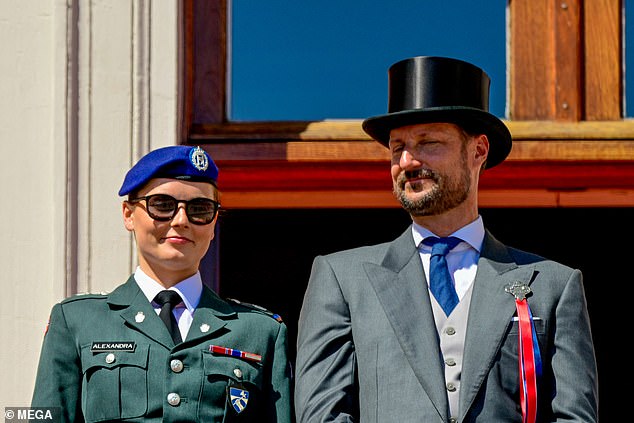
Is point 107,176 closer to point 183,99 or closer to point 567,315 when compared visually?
point 183,99

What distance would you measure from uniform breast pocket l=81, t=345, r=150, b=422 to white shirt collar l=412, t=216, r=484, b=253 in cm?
88

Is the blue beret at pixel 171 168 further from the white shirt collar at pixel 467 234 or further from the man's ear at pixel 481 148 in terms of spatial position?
the man's ear at pixel 481 148

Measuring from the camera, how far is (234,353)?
3586mm

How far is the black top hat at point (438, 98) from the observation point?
361 centimetres

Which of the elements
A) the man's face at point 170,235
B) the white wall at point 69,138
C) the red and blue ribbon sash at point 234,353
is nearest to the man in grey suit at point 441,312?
the red and blue ribbon sash at point 234,353

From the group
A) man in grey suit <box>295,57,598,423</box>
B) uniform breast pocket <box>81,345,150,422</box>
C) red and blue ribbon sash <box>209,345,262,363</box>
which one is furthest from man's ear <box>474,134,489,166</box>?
uniform breast pocket <box>81,345,150,422</box>

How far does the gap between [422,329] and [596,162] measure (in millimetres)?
1568

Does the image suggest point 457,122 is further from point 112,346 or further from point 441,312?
point 112,346

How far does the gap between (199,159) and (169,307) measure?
0.47 m

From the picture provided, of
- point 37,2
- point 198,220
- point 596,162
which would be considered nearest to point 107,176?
point 37,2

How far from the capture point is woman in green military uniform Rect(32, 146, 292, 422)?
11.4 ft

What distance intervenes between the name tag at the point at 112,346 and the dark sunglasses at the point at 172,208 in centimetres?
38

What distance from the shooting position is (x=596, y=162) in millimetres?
4668

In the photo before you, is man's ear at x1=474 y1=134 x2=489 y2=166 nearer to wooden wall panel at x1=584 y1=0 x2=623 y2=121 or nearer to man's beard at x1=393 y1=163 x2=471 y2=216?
man's beard at x1=393 y1=163 x2=471 y2=216
